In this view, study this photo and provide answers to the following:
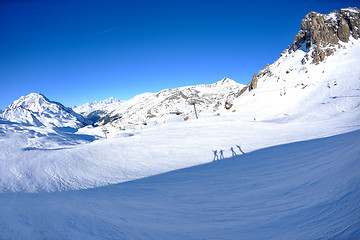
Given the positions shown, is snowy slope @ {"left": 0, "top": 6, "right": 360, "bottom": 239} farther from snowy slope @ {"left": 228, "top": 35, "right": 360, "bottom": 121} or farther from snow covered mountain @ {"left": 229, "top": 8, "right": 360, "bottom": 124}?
snowy slope @ {"left": 228, "top": 35, "right": 360, "bottom": 121}

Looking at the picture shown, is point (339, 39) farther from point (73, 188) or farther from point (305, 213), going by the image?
point (73, 188)

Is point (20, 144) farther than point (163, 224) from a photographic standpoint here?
Yes

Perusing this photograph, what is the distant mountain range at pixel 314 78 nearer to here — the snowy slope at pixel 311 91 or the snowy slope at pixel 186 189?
the snowy slope at pixel 311 91

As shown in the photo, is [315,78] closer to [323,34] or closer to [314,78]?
[314,78]

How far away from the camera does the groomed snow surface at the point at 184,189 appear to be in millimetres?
4164

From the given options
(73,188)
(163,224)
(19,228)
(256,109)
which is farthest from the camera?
(256,109)

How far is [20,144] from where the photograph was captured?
1171cm

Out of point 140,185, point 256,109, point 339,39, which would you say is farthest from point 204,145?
point 339,39

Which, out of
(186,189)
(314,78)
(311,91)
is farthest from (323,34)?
(186,189)

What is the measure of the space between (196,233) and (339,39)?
298 feet

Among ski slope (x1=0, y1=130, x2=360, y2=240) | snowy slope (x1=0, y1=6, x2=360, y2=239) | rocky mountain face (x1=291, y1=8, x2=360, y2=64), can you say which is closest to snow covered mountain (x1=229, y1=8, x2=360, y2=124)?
rocky mountain face (x1=291, y1=8, x2=360, y2=64)

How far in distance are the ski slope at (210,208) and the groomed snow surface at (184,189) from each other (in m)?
0.03

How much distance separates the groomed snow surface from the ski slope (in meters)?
0.03

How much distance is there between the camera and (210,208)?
18.5 feet
